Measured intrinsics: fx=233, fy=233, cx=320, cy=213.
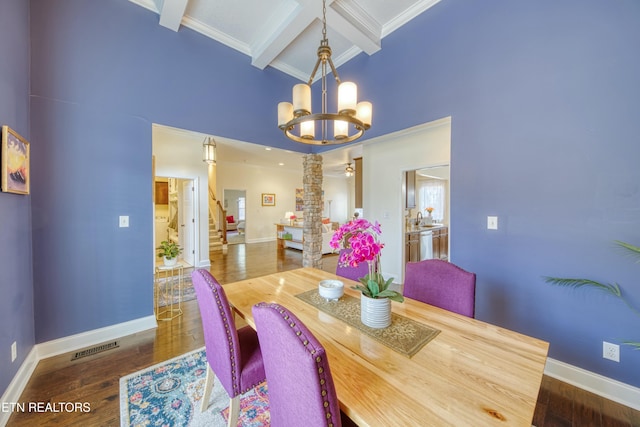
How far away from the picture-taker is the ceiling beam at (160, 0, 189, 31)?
2402 mm

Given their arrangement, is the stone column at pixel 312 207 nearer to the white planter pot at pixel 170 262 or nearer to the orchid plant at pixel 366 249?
the white planter pot at pixel 170 262

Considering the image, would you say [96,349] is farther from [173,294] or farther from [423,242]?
[423,242]

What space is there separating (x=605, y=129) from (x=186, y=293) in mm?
4918

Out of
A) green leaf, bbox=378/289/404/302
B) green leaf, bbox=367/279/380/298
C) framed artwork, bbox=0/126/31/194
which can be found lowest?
green leaf, bbox=378/289/404/302

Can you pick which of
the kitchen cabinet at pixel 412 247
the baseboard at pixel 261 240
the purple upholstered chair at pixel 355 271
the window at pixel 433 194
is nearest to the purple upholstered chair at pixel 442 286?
the purple upholstered chair at pixel 355 271

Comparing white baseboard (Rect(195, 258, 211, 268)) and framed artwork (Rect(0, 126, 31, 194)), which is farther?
white baseboard (Rect(195, 258, 211, 268))

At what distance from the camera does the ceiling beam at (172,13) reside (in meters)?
2.40

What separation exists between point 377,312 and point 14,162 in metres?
2.68

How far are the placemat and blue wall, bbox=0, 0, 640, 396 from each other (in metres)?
1.48

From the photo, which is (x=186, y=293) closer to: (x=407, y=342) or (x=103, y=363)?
(x=103, y=363)

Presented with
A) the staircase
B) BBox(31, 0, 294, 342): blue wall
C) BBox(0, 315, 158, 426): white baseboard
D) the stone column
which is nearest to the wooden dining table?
BBox(0, 315, 158, 426): white baseboard

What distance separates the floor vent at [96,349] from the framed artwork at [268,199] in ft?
21.0

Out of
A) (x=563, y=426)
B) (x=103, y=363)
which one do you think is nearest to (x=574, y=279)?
(x=563, y=426)

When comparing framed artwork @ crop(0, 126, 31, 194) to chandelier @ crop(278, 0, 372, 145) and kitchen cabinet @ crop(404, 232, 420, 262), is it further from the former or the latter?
kitchen cabinet @ crop(404, 232, 420, 262)
